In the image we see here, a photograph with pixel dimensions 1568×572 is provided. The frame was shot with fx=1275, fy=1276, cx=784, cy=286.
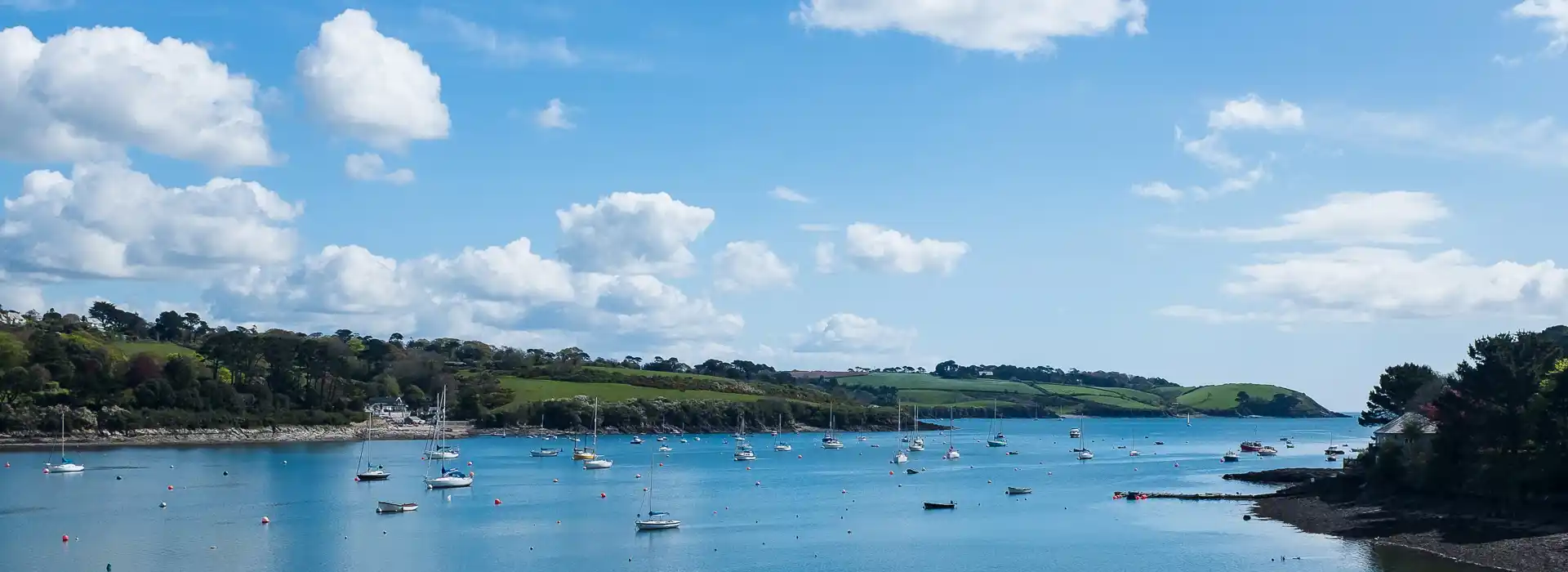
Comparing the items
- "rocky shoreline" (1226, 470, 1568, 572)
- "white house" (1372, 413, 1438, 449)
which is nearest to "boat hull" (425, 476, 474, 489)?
"rocky shoreline" (1226, 470, 1568, 572)

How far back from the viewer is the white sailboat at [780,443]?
137188 millimetres

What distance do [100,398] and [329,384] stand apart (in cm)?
3164

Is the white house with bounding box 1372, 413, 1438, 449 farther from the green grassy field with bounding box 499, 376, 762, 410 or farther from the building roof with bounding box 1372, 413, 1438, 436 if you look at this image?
the green grassy field with bounding box 499, 376, 762, 410

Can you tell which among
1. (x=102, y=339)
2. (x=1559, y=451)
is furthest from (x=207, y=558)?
(x=102, y=339)

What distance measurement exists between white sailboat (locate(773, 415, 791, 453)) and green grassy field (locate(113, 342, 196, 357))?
68.1 meters

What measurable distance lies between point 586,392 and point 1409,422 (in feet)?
404

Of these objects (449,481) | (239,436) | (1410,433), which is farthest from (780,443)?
(1410,433)

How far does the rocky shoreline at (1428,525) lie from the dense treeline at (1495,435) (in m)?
1.41

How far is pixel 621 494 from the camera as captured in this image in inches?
3142

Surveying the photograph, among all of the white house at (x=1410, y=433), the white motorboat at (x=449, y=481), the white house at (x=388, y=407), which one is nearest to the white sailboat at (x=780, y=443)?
the white house at (x=388, y=407)

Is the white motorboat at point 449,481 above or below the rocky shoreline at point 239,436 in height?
below

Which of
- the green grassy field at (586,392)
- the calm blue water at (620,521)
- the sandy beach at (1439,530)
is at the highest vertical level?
the green grassy field at (586,392)

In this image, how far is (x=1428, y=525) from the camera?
52.5m

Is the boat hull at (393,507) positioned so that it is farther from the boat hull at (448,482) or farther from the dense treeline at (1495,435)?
the dense treeline at (1495,435)
